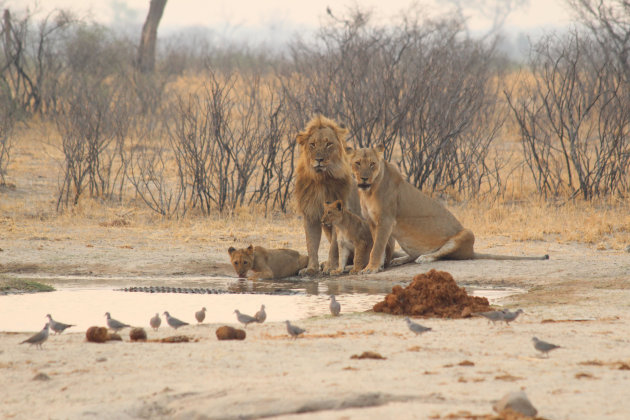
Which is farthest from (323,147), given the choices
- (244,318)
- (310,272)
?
(244,318)

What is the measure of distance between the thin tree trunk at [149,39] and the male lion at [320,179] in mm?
18454

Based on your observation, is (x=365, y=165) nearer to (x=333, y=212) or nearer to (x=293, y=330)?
(x=333, y=212)

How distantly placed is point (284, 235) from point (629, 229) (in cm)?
440

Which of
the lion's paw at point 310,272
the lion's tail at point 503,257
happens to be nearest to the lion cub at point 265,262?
the lion's paw at point 310,272

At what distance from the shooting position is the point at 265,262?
28.2ft

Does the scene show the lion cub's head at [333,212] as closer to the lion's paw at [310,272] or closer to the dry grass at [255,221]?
the lion's paw at [310,272]

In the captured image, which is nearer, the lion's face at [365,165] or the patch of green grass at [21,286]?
the patch of green grass at [21,286]

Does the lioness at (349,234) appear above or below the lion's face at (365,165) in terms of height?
below

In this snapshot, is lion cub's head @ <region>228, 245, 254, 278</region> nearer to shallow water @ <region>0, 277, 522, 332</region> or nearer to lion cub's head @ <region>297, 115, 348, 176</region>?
shallow water @ <region>0, 277, 522, 332</region>

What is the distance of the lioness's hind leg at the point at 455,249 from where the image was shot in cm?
877

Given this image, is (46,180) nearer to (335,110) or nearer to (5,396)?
(335,110)

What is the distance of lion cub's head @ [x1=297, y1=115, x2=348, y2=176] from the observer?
859cm

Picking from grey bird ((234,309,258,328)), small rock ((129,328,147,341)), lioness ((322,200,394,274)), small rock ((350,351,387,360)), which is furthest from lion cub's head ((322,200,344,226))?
small rock ((350,351,387,360))

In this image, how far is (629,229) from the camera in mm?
10953
